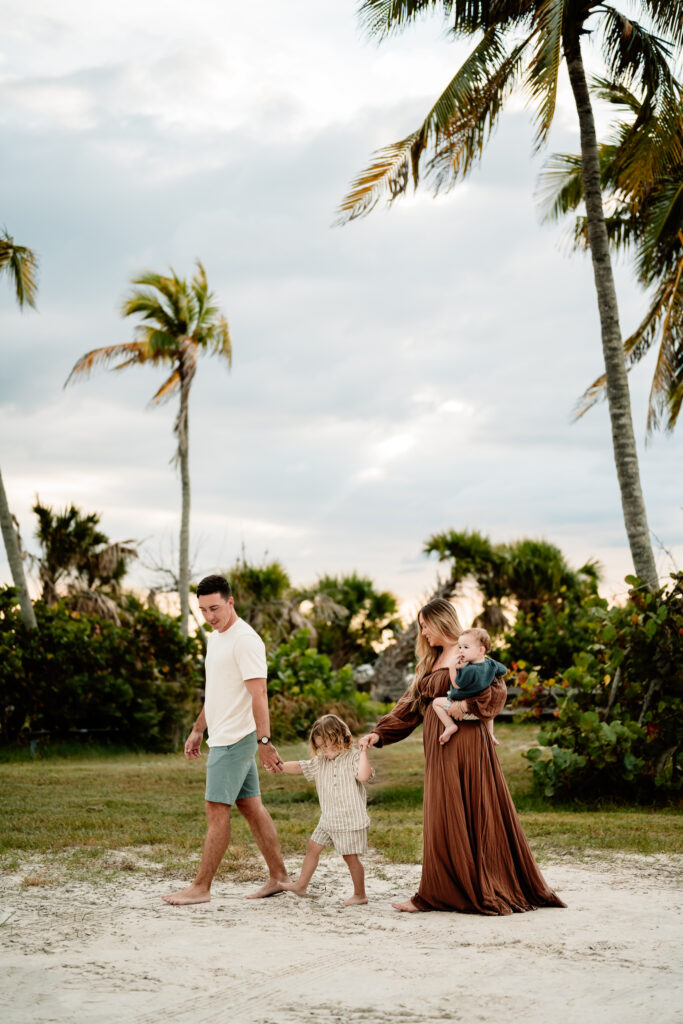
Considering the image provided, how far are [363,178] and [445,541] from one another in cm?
1180

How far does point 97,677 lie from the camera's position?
57.2ft

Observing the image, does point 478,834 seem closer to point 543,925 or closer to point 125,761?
point 543,925

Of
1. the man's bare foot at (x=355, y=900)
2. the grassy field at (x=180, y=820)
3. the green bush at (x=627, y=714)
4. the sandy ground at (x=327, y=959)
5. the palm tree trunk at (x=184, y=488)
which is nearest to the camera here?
the sandy ground at (x=327, y=959)

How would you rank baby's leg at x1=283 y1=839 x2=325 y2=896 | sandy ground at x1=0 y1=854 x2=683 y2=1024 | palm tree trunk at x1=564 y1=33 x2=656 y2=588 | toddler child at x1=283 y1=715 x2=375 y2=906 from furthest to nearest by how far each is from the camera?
palm tree trunk at x1=564 y1=33 x2=656 y2=588 < baby's leg at x1=283 y1=839 x2=325 y2=896 < toddler child at x1=283 y1=715 x2=375 y2=906 < sandy ground at x1=0 y1=854 x2=683 y2=1024

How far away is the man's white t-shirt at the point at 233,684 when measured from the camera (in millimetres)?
6262

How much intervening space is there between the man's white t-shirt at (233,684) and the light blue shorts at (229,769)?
54 millimetres

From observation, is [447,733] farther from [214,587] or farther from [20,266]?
[20,266]

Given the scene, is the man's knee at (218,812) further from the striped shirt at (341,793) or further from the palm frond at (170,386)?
the palm frond at (170,386)

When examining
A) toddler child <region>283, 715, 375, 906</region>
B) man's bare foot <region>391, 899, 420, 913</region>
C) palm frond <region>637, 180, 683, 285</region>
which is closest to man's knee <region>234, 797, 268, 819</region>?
toddler child <region>283, 715, 375, 906</region>

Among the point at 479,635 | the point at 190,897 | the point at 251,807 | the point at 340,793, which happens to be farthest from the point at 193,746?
the point at 479,635

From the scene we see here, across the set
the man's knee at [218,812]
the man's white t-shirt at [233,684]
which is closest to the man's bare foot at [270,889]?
the man's knee at [218,812]

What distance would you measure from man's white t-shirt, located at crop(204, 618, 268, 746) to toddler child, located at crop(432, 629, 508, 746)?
1.11 meters

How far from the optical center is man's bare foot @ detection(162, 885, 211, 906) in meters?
6.27

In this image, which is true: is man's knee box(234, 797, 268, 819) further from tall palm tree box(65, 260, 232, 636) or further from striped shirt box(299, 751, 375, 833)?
tall palm tree box(65, 260, 232, 636)
